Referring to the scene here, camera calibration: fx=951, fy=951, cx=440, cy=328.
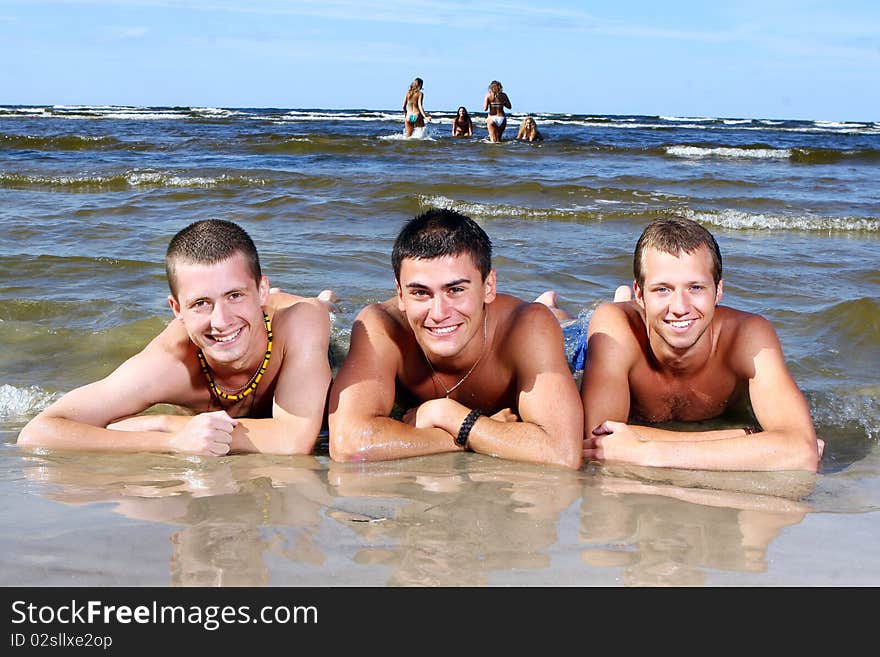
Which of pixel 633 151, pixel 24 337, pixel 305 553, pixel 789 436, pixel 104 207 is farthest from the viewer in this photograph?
pixel 633 151

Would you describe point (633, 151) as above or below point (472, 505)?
above

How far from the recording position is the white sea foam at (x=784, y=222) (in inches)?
484

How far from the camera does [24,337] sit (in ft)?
21.5

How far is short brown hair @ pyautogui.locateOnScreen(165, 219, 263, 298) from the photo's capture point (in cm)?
414

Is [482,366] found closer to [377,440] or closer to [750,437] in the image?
[377,440]

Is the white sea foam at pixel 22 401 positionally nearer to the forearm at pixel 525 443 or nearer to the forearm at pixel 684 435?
the forearm at pixel 525 443

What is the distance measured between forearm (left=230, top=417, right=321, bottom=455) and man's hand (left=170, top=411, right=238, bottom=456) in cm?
8

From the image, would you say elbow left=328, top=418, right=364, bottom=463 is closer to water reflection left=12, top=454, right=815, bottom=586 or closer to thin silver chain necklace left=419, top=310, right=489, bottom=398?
water reflection left=12, top=454, right=815, bottom=586

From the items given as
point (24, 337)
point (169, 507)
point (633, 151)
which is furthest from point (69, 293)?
point (633, 151)

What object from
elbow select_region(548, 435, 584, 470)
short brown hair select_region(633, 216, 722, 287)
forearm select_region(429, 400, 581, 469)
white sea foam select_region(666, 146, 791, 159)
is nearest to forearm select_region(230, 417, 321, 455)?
forearm select_region(429, 400, 581, 469)

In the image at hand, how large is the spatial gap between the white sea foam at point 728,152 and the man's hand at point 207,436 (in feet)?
71.7

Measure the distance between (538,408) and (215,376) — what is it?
1581mm

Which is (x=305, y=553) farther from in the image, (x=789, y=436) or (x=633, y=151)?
(x=633, y=151)
